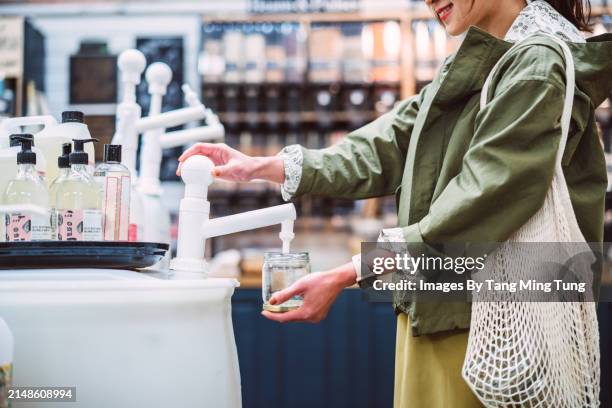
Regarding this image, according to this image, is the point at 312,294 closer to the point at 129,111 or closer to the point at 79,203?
the point at 79,203

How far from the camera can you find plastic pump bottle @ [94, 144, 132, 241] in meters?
1.04

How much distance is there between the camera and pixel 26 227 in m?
0.97

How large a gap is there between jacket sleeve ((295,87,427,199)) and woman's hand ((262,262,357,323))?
29 cm

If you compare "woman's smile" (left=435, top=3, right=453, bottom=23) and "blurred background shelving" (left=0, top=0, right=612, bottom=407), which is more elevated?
"blurred background shelving" (left=0, top=0, right=612, bottom=407)

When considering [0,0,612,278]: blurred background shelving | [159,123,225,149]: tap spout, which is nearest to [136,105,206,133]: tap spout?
[159,123,225,149]: tap spout

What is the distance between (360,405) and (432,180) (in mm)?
2126

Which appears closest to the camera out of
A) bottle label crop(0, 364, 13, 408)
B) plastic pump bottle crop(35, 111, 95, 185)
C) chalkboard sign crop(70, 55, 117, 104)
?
bottle label crop(0, 364, 13, 408)

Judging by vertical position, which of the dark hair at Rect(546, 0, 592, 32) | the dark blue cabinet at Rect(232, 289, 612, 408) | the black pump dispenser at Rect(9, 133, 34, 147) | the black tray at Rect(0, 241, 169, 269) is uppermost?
the dark hair at Rect(546, 0, 592, 32)

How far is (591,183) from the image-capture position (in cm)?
103

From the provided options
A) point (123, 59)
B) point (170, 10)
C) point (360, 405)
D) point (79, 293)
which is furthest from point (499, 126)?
point (170, 10)

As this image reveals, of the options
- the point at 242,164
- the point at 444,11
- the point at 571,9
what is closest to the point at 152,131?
the point at 242,164

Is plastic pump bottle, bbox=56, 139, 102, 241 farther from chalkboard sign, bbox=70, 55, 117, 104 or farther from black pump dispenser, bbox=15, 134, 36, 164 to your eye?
chalkboard sign, bbox=70, 55, 117, 104

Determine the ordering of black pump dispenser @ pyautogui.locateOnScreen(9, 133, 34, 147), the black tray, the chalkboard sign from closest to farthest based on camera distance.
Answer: the black tray
black pump dispenser @ pyautogui.locateOnScreen(9, 133, 34, 147)
the chalkboard sign

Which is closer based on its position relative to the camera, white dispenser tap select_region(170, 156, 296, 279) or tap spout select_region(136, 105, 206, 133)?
white dispenser tap select_region(170, 156, 296, 279)
